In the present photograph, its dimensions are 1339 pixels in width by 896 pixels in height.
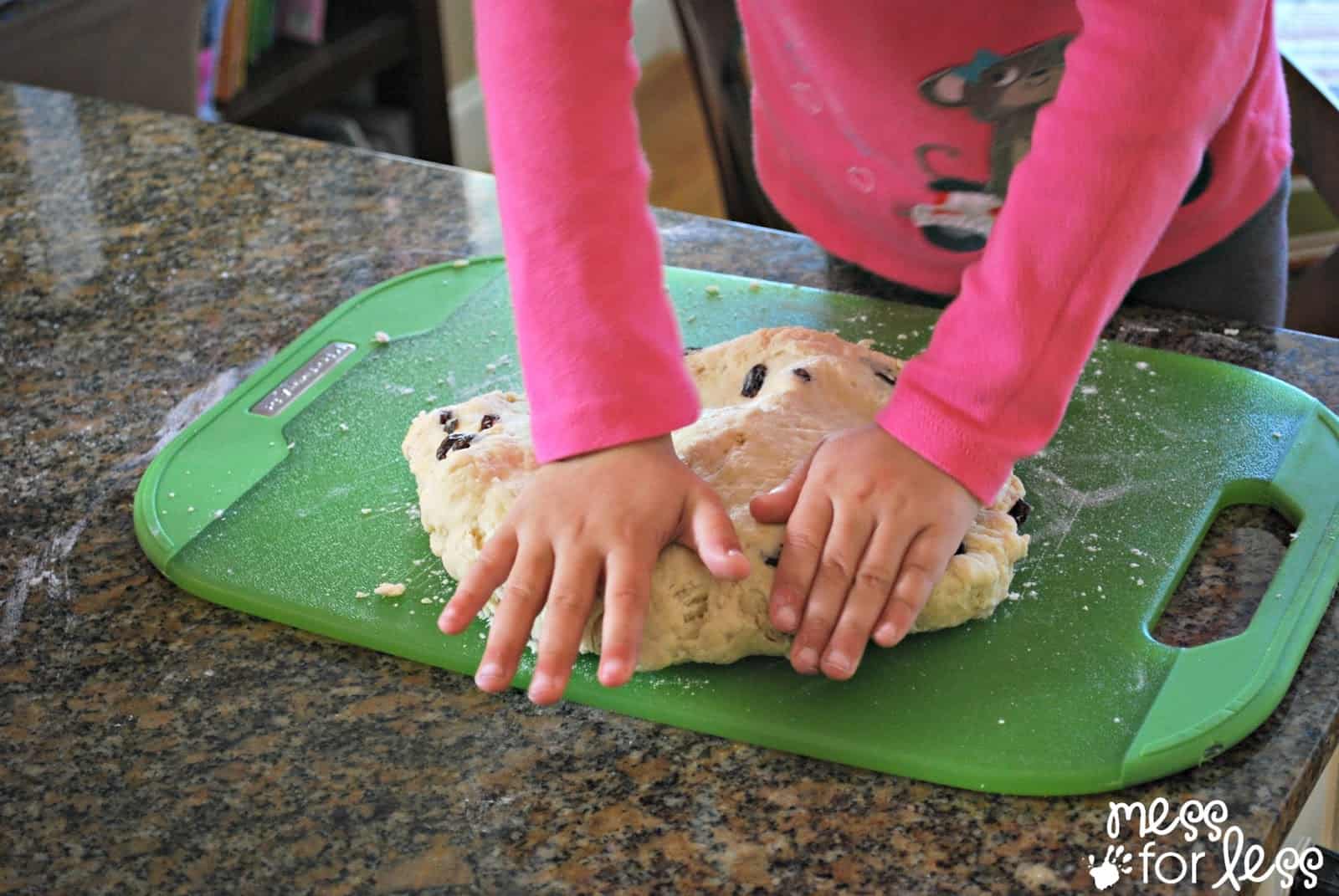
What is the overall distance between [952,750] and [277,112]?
2070 millimetres

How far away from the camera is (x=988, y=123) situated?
1060 millimetres

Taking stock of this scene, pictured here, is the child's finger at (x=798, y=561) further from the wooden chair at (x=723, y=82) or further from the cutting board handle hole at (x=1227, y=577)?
the wooden chair at (x=723, y=82)

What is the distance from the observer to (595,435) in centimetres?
81

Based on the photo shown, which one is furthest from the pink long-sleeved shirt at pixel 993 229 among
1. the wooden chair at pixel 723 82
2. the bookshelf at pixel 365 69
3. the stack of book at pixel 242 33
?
the bookshelf at pixel 365 69

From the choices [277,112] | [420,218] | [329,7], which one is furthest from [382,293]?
[329,7]

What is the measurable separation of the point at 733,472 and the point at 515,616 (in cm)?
18

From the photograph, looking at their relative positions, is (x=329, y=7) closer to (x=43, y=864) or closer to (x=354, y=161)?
(x=354, y=161)

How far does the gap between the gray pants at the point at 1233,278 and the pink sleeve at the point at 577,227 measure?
1.55ft

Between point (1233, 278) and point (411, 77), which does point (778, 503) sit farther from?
point (411, 77)

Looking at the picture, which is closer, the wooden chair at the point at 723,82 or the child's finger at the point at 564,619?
the child's finger at the point at 564,619

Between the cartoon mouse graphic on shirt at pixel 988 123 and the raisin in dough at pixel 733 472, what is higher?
the cartoon mouse graphic on shirt at pixel 988 123

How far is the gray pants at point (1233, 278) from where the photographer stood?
1137 mm

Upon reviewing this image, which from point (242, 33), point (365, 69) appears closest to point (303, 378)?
point (242, 33)

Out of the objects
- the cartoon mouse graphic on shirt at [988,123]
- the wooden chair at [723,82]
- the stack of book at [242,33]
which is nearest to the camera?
the cartoon mouse graphic on shirt at [988,123]
